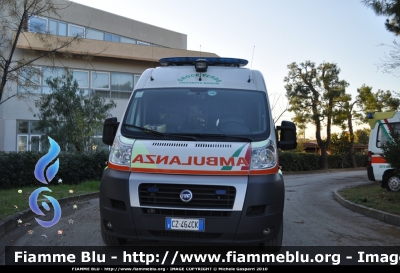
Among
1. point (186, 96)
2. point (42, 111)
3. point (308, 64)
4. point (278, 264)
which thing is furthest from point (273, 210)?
point (308, 64)

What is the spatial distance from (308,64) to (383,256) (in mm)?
37606

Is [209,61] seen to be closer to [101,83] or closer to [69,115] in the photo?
[69,115]

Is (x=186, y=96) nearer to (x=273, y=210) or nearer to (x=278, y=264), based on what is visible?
(x=273, y=210)

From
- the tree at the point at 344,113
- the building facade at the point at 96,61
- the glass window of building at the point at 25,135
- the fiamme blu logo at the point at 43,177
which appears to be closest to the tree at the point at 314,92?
the tree at the point at 344,113

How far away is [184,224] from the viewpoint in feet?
18.6

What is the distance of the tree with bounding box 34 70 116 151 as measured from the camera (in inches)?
848

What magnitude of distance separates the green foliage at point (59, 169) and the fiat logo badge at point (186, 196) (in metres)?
10.8

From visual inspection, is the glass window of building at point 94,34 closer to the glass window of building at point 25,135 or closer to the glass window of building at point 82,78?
the glass window of building at point 82,78

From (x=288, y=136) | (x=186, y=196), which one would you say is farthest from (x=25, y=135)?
(x=186, y=196)

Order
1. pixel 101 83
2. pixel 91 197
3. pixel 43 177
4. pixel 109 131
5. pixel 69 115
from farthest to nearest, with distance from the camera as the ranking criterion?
1. pixel 101 83
2. pixel 69 115
3. pixel 91 197
4. pixel 43 177
5. pixel 109 131

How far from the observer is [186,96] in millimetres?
6852

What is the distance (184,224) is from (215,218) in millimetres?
359

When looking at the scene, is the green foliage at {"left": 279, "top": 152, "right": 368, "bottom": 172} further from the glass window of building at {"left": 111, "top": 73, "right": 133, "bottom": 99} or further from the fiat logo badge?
Result: the fiat logo badge

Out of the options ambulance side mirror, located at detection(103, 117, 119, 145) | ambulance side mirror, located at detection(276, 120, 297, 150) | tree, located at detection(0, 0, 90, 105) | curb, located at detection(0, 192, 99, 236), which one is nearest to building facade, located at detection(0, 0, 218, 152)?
tree, located at detection(0, 0, 90, 105)
